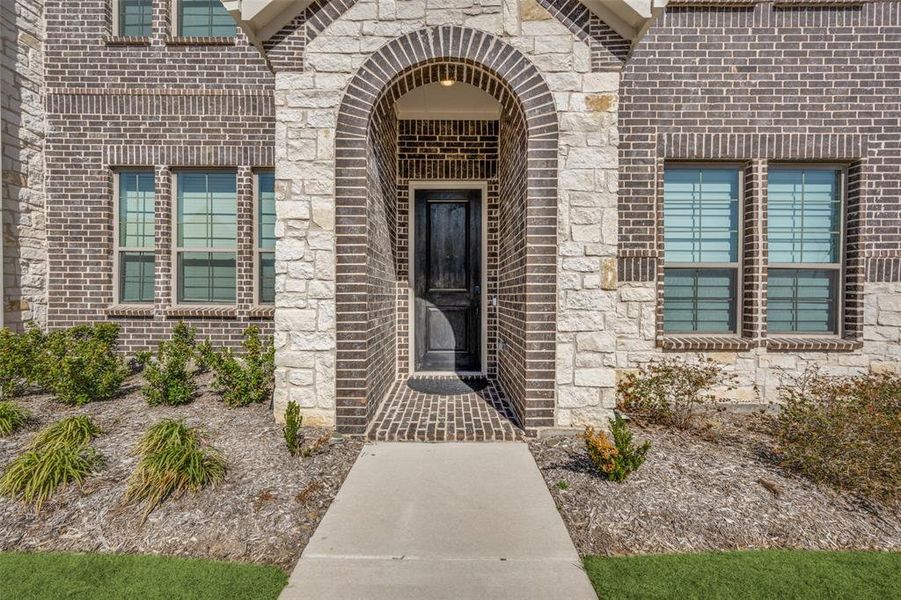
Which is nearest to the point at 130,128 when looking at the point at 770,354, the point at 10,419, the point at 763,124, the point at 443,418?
the point at 10,419

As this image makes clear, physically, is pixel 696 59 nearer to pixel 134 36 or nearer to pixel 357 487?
pixel 357 487

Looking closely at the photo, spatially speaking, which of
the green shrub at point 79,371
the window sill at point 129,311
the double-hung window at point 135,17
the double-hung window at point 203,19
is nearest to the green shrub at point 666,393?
the green shrub at point 79,371

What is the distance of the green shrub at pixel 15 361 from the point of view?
171 inches

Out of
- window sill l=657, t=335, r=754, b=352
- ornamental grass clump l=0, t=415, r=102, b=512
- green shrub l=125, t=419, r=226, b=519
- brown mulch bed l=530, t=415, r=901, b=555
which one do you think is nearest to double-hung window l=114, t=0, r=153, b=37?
ornamental grass clump l=0, t=415, r=102, b=512

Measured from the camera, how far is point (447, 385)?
5094 millimetres

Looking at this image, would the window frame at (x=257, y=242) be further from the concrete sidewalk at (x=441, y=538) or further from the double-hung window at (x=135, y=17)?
the concrete sidewalk at (x=441, y=538)

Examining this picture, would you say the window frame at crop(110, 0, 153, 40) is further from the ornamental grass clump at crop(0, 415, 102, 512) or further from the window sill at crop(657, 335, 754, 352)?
the window sill at crop(657, 335, 754, 352)

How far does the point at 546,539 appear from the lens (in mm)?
2299

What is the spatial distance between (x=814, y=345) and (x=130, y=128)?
8.61 metres

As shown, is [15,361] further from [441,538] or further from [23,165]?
[441,538]

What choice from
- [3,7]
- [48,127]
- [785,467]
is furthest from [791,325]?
[3,7]

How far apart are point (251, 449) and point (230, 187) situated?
3852mm

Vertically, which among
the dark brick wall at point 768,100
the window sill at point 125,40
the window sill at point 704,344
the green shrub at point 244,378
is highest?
the window sill at point 125,40

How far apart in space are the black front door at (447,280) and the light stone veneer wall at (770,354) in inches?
74.6
